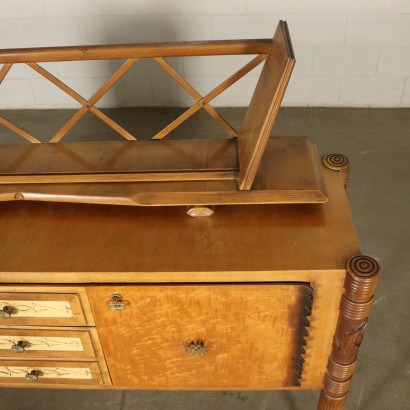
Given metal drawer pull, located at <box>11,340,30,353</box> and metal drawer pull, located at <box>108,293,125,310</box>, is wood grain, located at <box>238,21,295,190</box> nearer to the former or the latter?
metal drawer pull, located at <box>108,293,125,310</box>

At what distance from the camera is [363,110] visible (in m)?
3.32

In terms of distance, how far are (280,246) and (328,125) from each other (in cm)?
215

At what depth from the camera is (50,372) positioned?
144cm

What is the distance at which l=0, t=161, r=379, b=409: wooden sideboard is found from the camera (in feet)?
3.88

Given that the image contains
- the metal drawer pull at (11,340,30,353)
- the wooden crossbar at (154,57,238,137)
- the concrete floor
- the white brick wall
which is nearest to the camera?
the metal drawer pull at (11,340,30,353)

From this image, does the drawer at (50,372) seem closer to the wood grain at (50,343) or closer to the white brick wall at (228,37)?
the wood grain at (50,343)

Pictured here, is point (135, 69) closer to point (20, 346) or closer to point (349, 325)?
point (20, 346)

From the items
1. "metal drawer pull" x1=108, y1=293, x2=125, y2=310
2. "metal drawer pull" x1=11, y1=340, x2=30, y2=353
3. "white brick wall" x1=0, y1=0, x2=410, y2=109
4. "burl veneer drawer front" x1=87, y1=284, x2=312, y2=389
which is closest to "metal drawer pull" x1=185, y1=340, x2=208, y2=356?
"burl veneer drawer front" x1=87, y1=284, x2=312, y2=389

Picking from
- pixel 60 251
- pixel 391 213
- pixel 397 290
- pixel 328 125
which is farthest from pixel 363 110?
pixel 60 251

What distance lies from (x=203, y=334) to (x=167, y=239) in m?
0.29

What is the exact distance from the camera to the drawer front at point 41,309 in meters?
1.24

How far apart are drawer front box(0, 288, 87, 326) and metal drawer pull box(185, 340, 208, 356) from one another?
303 millimetres

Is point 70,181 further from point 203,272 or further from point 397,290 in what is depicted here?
point 397,290

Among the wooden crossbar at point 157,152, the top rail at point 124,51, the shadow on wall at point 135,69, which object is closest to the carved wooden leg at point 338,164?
the wooden crossbar at point 157,152
